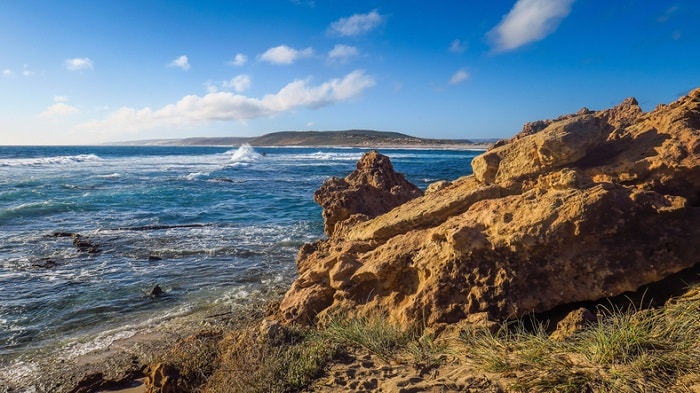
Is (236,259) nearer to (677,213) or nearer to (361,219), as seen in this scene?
(361,219)

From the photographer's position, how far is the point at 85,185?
2494 cm

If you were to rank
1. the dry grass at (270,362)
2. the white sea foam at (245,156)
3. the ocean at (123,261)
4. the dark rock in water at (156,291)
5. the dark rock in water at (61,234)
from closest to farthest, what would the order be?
the dry grass at (270,362)
the ocean at (123,261)
the dark rock in water at (156,291)
the dark rock in water at (61,234)
the white sea foam at (245,156)

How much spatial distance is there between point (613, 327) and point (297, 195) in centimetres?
1842

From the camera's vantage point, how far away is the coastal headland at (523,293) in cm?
334

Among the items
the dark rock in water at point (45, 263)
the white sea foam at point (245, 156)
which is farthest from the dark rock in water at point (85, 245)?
the white sea foam at point (245, 156)

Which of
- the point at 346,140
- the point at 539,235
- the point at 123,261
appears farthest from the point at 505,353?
the point at 346,140

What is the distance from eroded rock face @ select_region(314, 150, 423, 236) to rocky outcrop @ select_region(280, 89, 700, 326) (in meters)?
3.69

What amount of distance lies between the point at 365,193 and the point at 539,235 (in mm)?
6628

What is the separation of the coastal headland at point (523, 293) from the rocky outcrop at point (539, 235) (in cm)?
2

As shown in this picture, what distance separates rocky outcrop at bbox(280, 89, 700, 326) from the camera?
4164 mm

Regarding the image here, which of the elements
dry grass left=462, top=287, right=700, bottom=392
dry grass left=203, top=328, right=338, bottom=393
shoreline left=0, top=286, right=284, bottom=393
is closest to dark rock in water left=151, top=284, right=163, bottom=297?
shoreline left=0, top=286, right=284, bottom=393

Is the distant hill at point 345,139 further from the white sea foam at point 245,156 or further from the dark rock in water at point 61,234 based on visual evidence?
the dark rock in water at point 61,234

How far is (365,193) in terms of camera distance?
1070 centimetres

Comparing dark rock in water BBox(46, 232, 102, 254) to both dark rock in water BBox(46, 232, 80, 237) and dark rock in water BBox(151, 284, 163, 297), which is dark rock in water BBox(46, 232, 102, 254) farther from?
dark rock in water BBox(151, 284, 163, 297)
